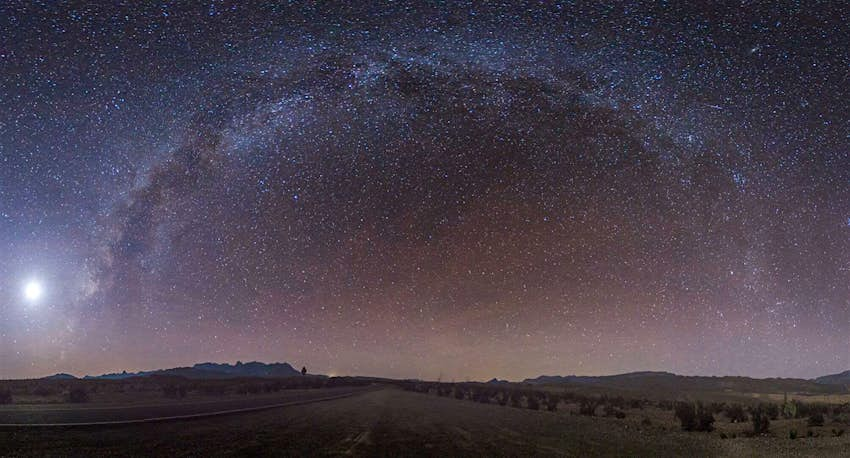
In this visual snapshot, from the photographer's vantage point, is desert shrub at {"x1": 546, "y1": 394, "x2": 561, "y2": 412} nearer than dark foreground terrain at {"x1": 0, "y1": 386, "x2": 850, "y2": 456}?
No

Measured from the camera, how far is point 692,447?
16.5m

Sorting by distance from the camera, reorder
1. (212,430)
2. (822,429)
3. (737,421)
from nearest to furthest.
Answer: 1. (212,430)
2. (822,429)
3. (737,421)

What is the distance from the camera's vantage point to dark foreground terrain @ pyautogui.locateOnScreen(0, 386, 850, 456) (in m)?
12.5

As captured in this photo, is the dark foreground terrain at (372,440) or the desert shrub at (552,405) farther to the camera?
the desert shrub at (552,405)

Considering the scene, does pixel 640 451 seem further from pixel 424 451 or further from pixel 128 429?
pixel 128 429

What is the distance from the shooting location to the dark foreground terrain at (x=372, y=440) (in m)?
12.5

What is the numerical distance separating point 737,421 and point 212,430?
29.1 meters

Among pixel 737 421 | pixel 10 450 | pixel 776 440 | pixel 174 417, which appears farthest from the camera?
pixel 737 421

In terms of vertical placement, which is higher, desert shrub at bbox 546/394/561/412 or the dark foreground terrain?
the dark foreground terrain

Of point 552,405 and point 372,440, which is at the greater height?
point 372,440

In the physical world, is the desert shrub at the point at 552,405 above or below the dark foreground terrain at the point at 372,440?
below

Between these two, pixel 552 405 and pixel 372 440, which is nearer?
pixel 372 440

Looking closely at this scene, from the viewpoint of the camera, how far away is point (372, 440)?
51.3 ft

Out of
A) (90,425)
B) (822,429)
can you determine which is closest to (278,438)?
(90,425)
